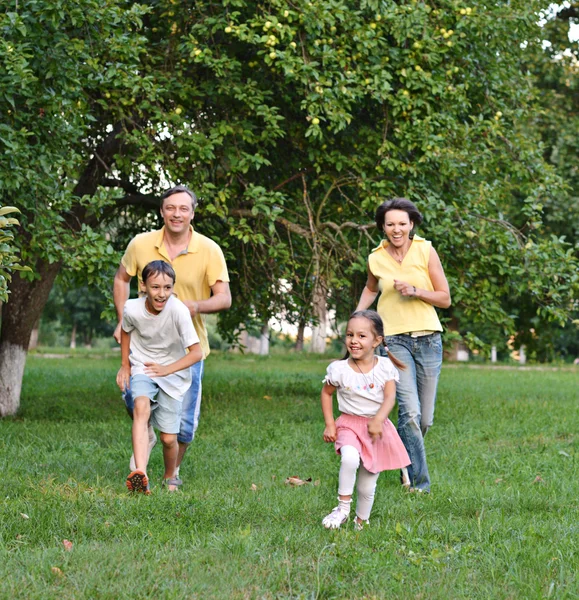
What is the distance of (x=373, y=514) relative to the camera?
5.38 metres

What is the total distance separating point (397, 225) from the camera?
5977mm

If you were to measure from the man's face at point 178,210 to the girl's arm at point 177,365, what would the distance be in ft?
2.56

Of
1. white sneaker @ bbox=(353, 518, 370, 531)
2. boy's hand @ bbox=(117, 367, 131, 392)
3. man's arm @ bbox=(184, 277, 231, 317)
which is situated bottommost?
white sneaker @ bbox=(353, 518, 370, 531)

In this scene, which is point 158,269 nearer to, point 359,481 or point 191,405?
point 191,405

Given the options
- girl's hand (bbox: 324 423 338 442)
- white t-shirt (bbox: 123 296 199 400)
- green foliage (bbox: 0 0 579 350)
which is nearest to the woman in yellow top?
girl's hand (bbox: 324 423 338 442)

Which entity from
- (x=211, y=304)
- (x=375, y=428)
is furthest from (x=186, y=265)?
(x=375, y=428)

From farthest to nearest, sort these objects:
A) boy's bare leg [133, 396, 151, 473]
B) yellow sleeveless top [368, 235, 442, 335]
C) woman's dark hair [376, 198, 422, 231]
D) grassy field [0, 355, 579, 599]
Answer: yellow sleeveless top [368, 235, 442, 335] < woman's dark hair [376, 198, 422, 231] < boy's bare leg [133, 396, 151, 473] < grassy field [0, 355, 579, 599]

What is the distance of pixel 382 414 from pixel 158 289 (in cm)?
150

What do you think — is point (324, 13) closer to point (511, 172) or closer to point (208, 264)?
point (511, 172)

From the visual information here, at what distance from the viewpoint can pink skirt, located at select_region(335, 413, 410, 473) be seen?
16.6 ft

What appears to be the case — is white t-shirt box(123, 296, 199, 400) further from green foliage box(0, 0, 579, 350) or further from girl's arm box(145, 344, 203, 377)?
green foliage box(0, 0, 579, 350)

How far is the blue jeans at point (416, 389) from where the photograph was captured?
603 centimetres

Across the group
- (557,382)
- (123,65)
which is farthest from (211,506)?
(557,382)

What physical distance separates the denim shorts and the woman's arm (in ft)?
5.15
